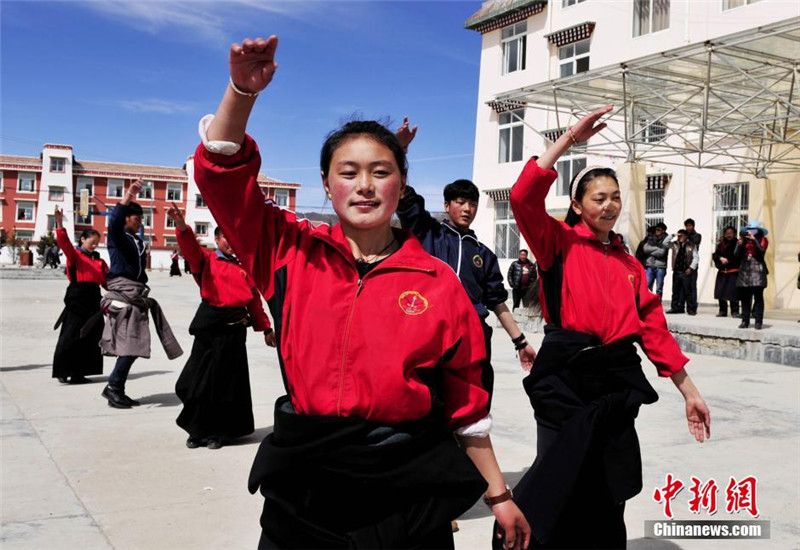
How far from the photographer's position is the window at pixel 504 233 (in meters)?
24.5

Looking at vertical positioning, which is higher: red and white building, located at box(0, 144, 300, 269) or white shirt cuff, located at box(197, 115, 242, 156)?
red and white building, located at box(0, 144, 300, 269)

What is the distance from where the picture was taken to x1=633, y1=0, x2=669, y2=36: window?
1927 cm

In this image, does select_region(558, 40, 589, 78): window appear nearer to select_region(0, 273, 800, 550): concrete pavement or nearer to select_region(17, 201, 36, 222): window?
select_region(0, 273, 800, 550): concrete pavement

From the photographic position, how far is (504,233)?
2489cm

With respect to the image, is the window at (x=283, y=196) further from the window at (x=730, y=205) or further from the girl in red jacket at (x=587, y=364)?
the girl in red jacket at (x=587, y=364)

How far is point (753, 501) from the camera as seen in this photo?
438 cm

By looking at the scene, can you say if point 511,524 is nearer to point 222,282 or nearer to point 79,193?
point 222,282

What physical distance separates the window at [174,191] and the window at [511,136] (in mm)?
52266

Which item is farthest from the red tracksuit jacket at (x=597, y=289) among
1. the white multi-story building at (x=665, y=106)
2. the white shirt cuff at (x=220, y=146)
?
the white multi-story building at (x=665, y=106)

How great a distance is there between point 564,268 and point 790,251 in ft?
51.7

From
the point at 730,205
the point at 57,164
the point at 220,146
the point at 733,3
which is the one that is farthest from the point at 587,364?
the point at 57,164

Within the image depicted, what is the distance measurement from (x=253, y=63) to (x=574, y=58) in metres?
21.9

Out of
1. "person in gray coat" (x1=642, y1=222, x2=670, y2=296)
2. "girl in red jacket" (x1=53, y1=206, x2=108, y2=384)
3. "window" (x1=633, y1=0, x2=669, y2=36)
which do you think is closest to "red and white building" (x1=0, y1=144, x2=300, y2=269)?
"window" (x1=633, y1=0, x2=669, y2=36)

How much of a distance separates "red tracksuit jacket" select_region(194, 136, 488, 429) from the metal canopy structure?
38.4 ft
